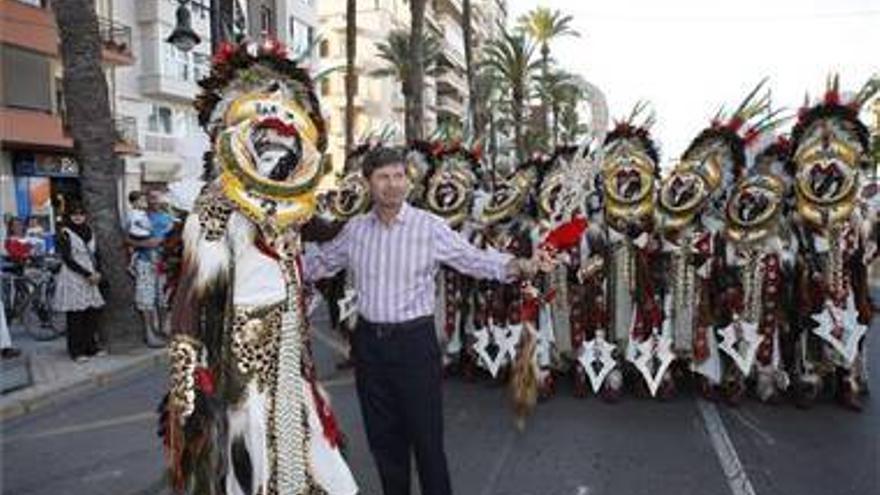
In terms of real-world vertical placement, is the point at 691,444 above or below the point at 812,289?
below

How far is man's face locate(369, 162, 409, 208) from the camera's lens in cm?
445

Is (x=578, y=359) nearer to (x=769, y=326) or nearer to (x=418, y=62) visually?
(x=769, y=326)

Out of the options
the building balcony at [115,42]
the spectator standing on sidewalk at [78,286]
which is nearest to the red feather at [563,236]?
the spectator standing on sidewalk at [78,286]

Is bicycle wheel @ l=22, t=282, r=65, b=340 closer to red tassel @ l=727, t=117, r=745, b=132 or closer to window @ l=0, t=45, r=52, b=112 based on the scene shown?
red tassel @ l=727, t=117, r=745, b=132

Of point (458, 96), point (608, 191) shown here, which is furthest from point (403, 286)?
point (458, 96)

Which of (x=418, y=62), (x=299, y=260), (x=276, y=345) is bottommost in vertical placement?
(x=276, y=345)

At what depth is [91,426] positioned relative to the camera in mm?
7828

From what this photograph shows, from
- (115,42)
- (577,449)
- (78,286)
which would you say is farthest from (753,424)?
(115,42)

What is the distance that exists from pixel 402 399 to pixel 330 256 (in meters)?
0.76

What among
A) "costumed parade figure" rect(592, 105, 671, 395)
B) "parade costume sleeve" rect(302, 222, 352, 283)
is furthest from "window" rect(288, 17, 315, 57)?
"parade costume sleeve" rect(302, 222, 352, 283)

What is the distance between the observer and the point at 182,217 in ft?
14.1

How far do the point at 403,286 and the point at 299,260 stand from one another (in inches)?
22.2

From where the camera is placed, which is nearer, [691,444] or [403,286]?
[403,286]

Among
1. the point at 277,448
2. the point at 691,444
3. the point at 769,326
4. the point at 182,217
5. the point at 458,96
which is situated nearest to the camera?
the point at 277,448
